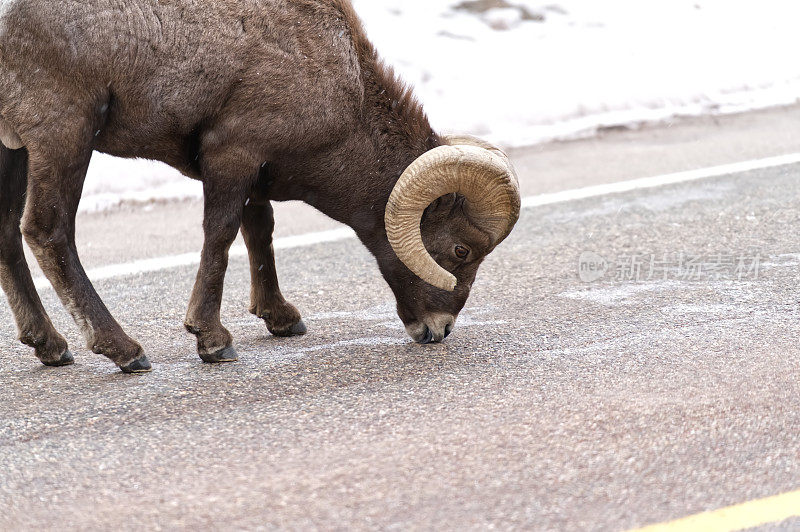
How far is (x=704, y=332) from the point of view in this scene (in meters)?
6.34

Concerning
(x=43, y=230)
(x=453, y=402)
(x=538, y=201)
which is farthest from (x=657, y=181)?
(x=43, y=230)

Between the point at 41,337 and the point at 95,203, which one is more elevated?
the point at 41,337

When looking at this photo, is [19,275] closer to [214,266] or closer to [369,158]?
[214,266]

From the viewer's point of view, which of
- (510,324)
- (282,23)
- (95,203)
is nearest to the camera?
(282,23)

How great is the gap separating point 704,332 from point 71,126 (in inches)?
146

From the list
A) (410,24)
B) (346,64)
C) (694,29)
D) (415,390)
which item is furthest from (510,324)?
(694,29)

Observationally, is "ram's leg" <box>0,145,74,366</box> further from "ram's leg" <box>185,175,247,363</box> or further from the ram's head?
the ram's head

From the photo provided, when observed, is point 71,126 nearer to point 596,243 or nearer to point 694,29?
point 596,243

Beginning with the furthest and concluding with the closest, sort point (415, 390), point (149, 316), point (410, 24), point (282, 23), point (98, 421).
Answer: point (410, 24) < point (149, 316) < point (282, 23) < point (415, 390) < point (98, 421)

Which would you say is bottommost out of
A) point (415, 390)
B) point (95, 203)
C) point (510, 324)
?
point (95, 203)

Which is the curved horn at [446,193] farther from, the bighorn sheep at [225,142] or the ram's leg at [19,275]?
the ram's leg at [19,275]

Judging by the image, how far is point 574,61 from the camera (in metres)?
15.9

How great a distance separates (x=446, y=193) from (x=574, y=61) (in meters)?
10.3

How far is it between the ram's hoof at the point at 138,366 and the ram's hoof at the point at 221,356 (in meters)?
0.31
